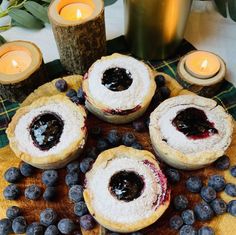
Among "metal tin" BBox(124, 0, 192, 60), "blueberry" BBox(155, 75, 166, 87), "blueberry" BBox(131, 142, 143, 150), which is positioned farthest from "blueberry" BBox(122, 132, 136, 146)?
"metal tin" BBox(124, 0, 192, 60)

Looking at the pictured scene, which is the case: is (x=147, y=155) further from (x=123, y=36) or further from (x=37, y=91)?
(x=123, y=36)

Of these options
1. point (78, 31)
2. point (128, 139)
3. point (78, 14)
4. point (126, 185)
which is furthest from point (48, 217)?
point (78, 14)

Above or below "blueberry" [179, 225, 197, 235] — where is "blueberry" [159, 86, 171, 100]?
above

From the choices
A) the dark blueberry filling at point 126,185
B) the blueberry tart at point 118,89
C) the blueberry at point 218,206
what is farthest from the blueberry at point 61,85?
the blueberry at point 218,206

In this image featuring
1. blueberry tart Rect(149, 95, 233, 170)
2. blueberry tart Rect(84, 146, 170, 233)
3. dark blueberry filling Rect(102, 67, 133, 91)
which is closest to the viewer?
blueberry tart Rect(84, 146, 170, 233)

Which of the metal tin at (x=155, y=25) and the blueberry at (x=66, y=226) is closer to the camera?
the blueberry at (x=66, y=226)

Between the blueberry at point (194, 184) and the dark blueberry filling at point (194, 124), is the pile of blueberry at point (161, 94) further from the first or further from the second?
the blueberry at point (194, 184)

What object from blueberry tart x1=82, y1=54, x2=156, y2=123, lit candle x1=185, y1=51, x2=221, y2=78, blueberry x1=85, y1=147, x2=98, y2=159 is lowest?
blueberry x1=85, y1=147, x2=98, y2=159

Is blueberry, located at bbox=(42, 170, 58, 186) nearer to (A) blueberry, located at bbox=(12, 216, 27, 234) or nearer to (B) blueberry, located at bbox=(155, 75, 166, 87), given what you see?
(A) blueberry, located at bbox=(12, 216, 27, 234)
